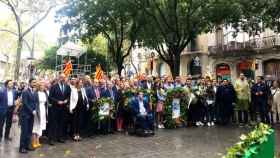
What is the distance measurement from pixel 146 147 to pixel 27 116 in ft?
11.0

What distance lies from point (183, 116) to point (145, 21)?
1184 centimetres

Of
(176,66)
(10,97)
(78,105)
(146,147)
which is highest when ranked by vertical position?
(176,66)

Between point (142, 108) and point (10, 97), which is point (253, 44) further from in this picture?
point (10, 97)

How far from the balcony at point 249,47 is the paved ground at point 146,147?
19.7 metres

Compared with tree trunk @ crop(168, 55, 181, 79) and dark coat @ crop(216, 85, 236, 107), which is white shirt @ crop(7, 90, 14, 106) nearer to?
dark coat @ crop(216, 85, 236, 107)

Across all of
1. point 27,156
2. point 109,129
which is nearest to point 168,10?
point 109,129

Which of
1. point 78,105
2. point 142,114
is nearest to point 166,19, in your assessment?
point 142,114

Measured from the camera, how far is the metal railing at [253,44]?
30.4 m

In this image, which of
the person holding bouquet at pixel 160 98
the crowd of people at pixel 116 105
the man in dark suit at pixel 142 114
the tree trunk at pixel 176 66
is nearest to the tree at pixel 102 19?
the tree trunk at pixel 176 66

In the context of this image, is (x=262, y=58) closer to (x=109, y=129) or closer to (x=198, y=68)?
(x=198, y=68)

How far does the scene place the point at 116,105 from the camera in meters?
12.7

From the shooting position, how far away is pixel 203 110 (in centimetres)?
1466

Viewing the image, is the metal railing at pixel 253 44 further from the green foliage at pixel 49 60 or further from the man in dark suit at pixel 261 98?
the green foliage at pixel 49 60

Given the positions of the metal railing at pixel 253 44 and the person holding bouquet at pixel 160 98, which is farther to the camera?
the metal railing at pixel 253 44
